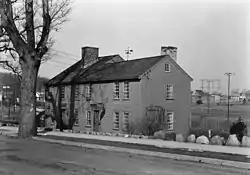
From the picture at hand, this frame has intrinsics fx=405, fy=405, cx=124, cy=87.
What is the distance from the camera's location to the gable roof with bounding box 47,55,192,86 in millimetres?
39562

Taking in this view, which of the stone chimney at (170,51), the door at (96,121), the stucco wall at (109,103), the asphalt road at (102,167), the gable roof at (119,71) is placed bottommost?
the asphalt road at (102,167)

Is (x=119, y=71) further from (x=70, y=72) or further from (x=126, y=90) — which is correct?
(x=70, y=72)

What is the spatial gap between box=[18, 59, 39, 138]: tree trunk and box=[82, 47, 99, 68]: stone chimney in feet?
76.1

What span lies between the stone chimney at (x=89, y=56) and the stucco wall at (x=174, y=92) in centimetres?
1253

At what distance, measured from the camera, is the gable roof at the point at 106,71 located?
3956 cm

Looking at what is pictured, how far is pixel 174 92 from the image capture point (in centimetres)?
4081

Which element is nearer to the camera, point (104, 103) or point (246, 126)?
point (246, 126)

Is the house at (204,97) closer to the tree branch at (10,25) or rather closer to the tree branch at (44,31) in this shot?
the tree branch at (44,31)

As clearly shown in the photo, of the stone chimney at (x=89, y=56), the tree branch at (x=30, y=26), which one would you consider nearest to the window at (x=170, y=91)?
the stone chimney at (x=89, y=56)

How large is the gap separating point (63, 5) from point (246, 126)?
14.8m

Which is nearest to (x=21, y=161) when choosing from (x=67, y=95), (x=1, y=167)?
(x=1, y=167)

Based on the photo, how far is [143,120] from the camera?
34781mm

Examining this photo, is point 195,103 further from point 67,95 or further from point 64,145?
point 64,145

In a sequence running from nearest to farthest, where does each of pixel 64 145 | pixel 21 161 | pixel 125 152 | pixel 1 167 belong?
pixel 1 167, pixel 21 161, pixel 125 152, pixel 64 145
